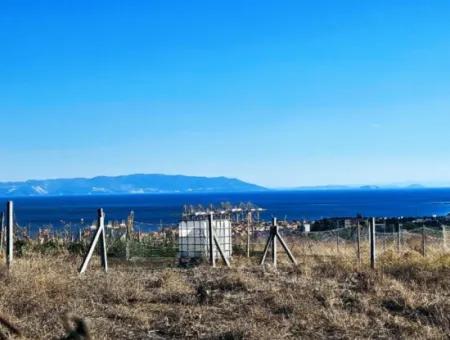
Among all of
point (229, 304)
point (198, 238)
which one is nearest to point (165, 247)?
point (198, 238)

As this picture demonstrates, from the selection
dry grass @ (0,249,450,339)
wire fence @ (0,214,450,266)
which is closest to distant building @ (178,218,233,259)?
wire fence @ (0,214,450,266)

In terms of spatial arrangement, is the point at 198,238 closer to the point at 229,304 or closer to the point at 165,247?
the point at 165,247

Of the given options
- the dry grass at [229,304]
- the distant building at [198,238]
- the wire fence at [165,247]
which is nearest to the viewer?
the dry grass at [229,304]

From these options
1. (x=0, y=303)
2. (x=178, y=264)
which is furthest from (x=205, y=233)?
(x=0, y=303)

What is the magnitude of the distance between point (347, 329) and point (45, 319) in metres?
4.05

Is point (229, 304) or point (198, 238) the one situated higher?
point (198, 238)

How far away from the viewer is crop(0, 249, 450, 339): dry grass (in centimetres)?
864

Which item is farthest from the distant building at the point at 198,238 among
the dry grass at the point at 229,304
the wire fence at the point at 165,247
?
the dry grass at the point at 229,304

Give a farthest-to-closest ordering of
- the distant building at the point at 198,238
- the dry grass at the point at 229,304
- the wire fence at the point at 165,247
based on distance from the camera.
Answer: the distant building at the point at 198,238 < the wire fence at the point at 165,247 < the dry grass at the point at 229,304

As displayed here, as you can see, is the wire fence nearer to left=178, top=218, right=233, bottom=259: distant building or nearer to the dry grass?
left=178, top=218, right=233, bottom=259: distant building

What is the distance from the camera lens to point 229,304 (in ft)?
34.7

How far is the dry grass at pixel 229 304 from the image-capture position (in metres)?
8.64

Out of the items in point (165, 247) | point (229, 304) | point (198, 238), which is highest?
point (198, 238)

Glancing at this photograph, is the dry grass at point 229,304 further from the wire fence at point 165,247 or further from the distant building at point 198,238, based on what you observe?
the distant building at point 198,238
